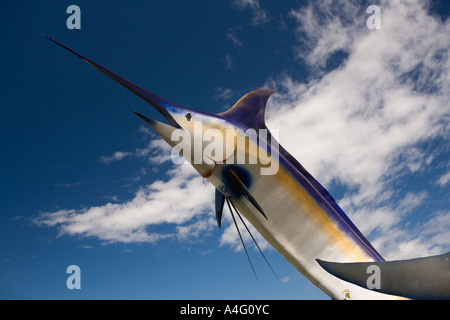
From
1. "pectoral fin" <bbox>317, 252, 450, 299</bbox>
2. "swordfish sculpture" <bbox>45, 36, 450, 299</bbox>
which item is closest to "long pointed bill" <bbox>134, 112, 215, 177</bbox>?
"swordfish sculpture" <bbox>45, 36, 450, 299</bbox>

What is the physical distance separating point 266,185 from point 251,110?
6.24 feet

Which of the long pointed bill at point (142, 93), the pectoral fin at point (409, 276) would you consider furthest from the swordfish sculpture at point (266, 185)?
the pectoral fin at point (409, 276)

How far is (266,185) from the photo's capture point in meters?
7.20

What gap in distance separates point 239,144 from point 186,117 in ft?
4.02

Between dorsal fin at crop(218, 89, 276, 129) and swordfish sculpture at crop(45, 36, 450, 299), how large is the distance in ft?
0.08

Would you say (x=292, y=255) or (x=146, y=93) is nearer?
(x=146, y=93)

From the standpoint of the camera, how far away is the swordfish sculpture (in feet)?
22.6

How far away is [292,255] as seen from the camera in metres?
7.54

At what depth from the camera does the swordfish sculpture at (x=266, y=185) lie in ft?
22.6

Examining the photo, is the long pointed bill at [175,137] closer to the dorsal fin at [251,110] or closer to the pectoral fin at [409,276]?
the dorsal fin at [251,110]
